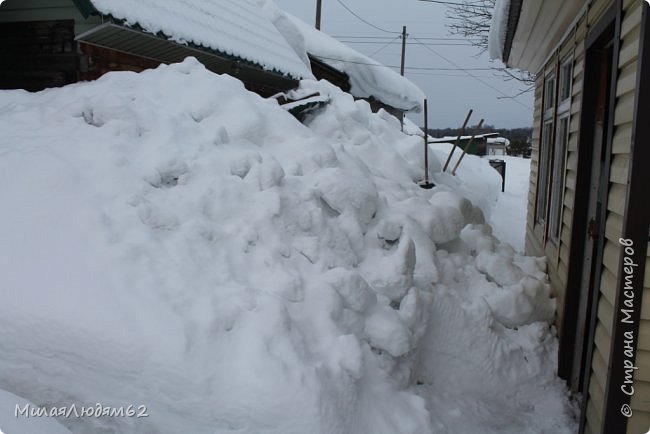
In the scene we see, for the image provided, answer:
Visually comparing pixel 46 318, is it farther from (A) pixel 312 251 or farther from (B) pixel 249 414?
(A) pixel 312 251

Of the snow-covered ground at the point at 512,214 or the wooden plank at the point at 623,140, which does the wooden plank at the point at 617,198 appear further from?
the snow-covered ground at the point at 512,214

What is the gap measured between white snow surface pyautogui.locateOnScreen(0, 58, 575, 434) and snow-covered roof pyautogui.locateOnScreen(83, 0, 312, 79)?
1.08 metres

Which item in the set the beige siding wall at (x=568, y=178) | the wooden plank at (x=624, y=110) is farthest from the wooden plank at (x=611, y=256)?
the beige siding wall at (x=568, y=178)

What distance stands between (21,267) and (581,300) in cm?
365

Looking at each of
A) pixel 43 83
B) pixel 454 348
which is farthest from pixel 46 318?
pixel 43 83

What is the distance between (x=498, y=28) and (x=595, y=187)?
2.10 m

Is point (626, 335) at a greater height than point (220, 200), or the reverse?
point (220, 200)

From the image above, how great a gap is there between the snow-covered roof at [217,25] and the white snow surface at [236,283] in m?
1.08

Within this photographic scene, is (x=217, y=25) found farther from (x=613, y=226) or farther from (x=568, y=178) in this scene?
(x=613, y=226)

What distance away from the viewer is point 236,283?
9.74 feet

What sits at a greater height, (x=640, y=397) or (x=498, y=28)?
(x=498, y=28)

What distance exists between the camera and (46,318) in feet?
8.49

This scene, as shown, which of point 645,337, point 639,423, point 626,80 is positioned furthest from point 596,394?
point 626,80

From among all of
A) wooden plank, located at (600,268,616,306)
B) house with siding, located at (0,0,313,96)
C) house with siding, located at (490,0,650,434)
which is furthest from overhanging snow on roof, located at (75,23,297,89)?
wooden plank, located at (600,268,616,306)
